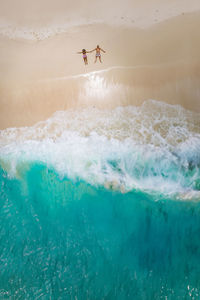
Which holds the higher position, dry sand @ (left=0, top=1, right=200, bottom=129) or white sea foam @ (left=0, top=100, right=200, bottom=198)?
dry sand @ (left=0, top=1, right=200, bottom=129)

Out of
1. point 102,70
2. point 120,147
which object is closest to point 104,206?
point 120,147

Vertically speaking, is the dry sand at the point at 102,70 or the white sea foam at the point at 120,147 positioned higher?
the dry sand at the point at 102,70

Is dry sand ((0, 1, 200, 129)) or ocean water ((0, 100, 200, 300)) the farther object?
dry sand ((0, 1, 200, 129))

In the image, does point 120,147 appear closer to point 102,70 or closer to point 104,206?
point 104,206

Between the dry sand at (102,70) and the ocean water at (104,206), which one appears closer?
the ocean water at (104,206)

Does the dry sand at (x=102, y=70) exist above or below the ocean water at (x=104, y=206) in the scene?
above
